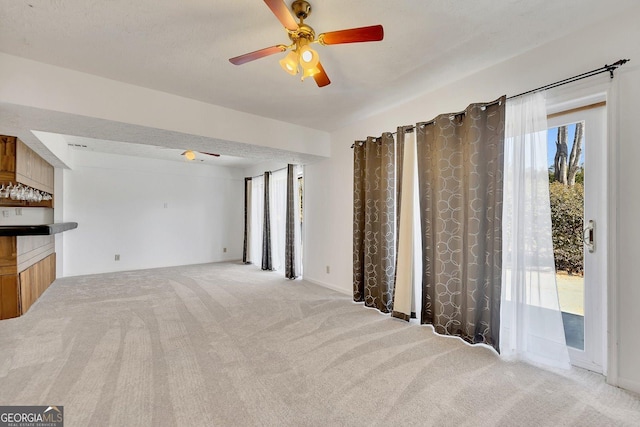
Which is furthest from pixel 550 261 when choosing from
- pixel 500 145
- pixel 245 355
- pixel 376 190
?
pixel 245 355

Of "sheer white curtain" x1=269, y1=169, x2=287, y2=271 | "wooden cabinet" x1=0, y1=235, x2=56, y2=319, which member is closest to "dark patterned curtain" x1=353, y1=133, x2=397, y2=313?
"sheer white curtain" x1=269, y1=169, x2=287, y2=271

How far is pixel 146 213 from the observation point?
239 inches

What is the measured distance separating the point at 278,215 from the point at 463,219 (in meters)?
3.99

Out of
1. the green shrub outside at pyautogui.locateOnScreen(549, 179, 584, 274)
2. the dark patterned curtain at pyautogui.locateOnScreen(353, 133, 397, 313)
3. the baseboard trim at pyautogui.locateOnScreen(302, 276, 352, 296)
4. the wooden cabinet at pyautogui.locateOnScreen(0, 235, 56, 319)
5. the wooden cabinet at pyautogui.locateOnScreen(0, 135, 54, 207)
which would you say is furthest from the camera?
the baseboard trim at pyautogui.locateOnScreen(302, 276, 352, 296)

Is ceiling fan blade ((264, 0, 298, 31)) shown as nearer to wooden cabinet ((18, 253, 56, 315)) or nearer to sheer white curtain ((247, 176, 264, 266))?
wooden cabinet ((18, 253, 56, 315))

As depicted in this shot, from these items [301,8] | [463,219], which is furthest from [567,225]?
[301,8]

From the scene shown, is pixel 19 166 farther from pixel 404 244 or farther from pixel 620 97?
pixel 620 97

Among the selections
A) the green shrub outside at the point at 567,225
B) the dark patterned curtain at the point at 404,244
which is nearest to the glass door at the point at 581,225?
the green shrub outside at the point at 567,225

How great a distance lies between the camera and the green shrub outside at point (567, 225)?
2125 millimetres

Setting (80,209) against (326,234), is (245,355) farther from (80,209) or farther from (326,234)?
(80,209)

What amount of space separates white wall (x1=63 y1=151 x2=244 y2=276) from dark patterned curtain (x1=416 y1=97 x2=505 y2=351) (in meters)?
5.59

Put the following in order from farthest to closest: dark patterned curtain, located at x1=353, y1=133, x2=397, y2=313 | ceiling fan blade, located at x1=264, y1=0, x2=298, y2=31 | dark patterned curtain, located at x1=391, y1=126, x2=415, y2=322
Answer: dark patterned curtain, located at x1=353, y1=133, x2=397, y2=313 → dark patterned curtain, located at x1=391, y1=126, x2=415, y2=322 → ceiling fan blade, located at x1=264, y1=0, x2=298, y2=31
